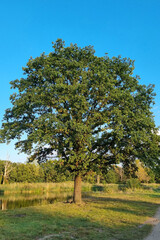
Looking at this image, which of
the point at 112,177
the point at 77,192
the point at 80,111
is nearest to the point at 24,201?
the point at 77,192

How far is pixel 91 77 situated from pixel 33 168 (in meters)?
70.0

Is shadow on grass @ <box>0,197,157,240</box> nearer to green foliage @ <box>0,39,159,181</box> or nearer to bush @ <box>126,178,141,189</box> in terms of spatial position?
green foliage @ <box>0,39,159,181</box>

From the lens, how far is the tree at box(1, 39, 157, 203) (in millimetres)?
19562

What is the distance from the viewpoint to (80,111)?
1934 cm

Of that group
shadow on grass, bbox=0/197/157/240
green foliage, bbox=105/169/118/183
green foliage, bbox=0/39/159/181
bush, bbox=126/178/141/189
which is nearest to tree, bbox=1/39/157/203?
green foliage, bbox=0/39/159/181

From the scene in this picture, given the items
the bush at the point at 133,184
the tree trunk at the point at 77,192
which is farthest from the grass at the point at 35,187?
the tree trunk at the point at 77,192

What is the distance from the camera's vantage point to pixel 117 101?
72.5 feet

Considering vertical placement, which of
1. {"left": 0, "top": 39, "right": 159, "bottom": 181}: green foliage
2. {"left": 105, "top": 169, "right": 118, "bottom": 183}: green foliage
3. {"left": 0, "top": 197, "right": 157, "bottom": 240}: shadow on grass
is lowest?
{"left": 105, "top": 169, "right": 118, "bottom": 183}: green foliage

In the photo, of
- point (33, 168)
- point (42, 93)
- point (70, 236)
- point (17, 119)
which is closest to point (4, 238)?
point (70, 236)

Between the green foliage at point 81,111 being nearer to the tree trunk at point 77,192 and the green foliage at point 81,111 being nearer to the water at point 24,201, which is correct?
the tree trunk at point 77,192

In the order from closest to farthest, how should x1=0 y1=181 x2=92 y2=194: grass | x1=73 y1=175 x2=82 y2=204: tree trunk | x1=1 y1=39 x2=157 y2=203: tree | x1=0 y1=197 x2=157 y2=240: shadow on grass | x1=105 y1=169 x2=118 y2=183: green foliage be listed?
x1=0 y1=197 x2=157 y2=240: shadow on grass < x1=1 y1=39 x2=157 y2=203: tree < x1=73 y1=175 x2=82 y2=204: tree trunk < x1=0 y1=181 x2=92 y2=194: grass < x1=105 y1=169 x2=118 y2=183: green foliage

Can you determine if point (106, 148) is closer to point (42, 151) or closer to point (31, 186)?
point (42, 151)

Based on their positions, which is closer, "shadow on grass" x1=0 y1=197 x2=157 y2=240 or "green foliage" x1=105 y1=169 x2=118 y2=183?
"shadow on grass" x1=0 y1=197 x2=157 y2=240

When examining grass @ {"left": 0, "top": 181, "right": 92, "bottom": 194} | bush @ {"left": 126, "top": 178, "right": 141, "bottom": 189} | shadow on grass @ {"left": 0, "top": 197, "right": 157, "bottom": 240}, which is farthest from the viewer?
bush @ {"left": 126, "top": 178, "right": 141, "bottom": 189}
